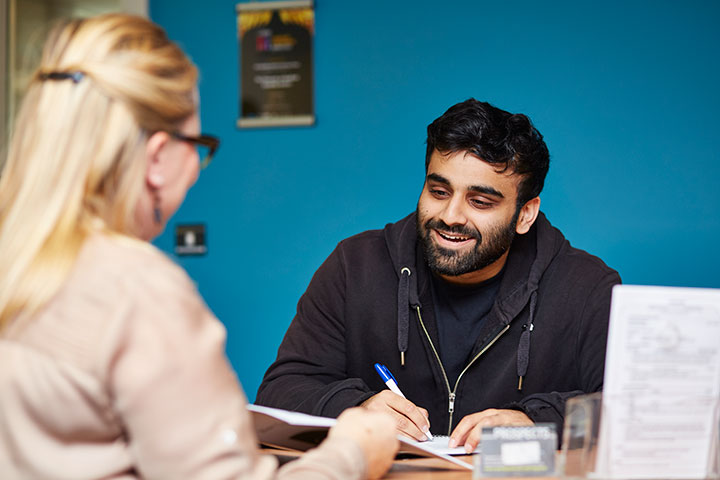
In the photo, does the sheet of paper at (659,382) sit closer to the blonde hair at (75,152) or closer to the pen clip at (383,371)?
the blonde hair at (75,152)

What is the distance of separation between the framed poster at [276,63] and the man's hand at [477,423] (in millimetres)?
1556

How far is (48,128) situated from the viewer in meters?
0.82

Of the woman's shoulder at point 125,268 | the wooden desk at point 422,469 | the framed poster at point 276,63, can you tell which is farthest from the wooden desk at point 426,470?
the framed poster at point 276,63

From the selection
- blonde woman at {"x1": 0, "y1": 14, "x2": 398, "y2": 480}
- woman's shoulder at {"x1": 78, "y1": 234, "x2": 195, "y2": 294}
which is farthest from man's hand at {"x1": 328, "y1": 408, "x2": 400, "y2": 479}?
woman's shoulder at {"x1": 78, "y1": 234, "x2": 195, "y2": 294}

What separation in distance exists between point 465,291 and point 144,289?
1187 millimetres

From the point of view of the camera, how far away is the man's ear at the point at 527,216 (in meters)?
1.87

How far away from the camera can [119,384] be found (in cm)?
73

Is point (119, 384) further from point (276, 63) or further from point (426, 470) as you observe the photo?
point (276, 63)

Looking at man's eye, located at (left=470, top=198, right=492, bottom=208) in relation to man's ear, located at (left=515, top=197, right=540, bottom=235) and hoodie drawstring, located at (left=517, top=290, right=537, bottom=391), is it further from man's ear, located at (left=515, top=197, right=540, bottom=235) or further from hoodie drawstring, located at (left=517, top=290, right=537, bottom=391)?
hoodie drawstring, located at (left=517, top=290, right=537, bottom=391)

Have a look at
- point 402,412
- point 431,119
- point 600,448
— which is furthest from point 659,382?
point 431,119

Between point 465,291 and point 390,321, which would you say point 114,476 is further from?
point 465,291

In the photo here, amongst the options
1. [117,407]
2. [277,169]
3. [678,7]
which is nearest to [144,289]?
[117,407]

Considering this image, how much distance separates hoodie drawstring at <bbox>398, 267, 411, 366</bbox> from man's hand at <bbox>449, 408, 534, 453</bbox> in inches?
15.1

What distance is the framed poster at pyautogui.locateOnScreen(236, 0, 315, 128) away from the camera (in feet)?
8.80
